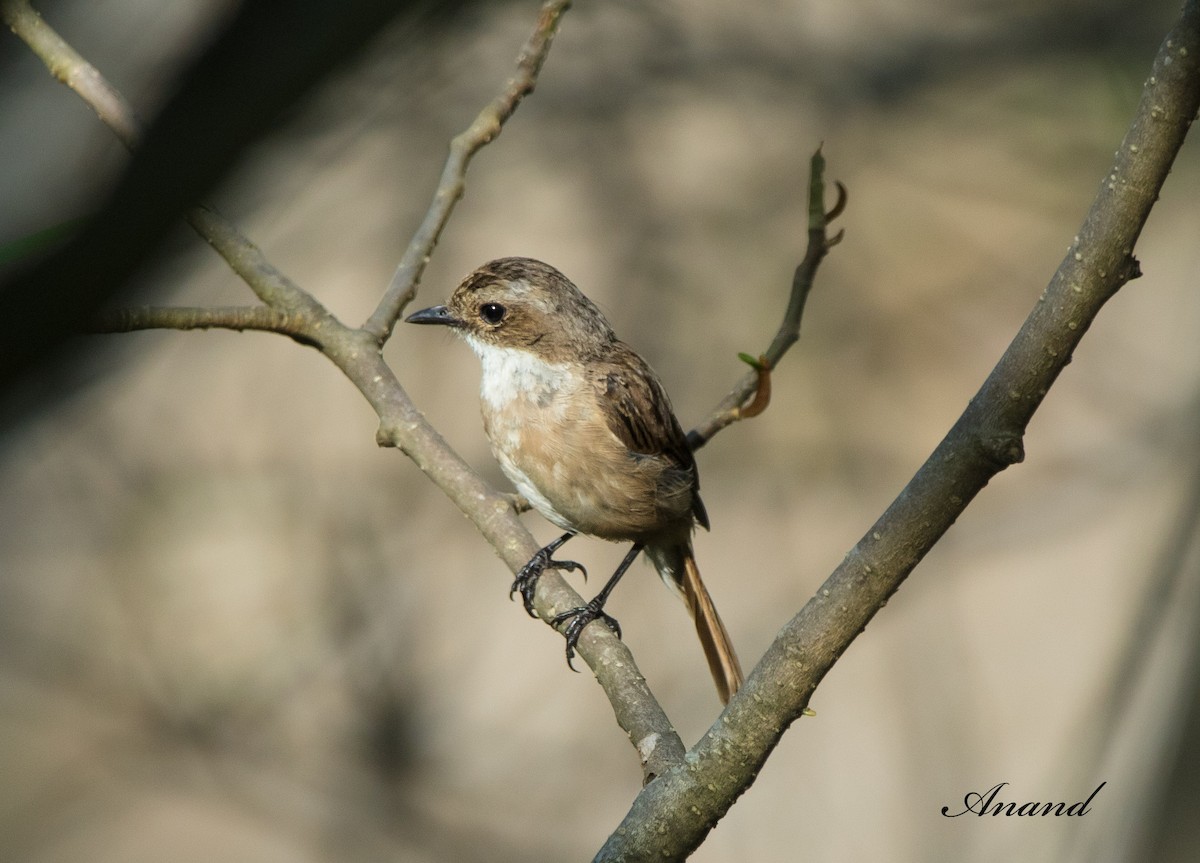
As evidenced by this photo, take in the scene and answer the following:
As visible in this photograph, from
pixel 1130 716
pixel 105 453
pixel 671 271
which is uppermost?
pixel 671 271

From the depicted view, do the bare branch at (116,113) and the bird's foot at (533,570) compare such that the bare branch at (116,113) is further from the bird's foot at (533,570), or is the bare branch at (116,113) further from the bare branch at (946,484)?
the bare branch at (946,484)

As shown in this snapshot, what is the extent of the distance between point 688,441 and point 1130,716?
Answer: 3.42 metres

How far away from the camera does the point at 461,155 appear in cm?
361

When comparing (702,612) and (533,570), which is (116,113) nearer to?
(533,570)

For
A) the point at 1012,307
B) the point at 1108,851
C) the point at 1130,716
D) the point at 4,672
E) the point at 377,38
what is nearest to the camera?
the point at 377,38

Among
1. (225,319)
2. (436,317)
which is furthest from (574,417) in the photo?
(225,319)

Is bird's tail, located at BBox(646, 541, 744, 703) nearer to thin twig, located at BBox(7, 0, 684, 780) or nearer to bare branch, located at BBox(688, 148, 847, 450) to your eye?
bare branch, located at BBox(688, 148, 847, 450)

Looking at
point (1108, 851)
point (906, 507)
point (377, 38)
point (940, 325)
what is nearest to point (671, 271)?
point (940, 325)

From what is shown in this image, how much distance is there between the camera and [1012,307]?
757cm

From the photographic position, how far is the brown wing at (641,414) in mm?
4258

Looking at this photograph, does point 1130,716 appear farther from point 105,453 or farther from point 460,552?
point 105,453

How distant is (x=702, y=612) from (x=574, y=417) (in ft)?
3.15

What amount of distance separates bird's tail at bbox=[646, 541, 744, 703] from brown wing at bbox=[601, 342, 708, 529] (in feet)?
1.17

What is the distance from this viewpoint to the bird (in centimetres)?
413
